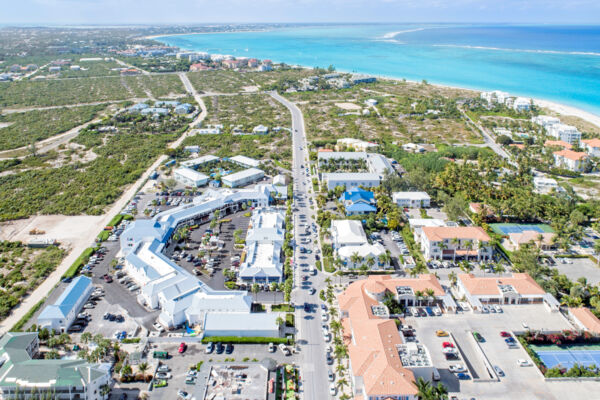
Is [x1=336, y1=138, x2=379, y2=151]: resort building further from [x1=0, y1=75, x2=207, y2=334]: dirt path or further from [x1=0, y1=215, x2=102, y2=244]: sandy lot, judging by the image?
[x1=0, y1=215, x2=102, y2=244]: sandy lot

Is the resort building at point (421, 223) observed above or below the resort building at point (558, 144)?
below

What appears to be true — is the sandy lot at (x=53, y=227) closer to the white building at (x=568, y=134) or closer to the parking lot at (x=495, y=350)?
the parking lot at (x=495, y=350)

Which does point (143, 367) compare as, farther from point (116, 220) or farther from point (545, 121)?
point (545, 121)

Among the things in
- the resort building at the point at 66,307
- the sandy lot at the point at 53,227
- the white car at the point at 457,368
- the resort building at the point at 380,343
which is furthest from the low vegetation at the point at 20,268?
the white car at the point at 457,368

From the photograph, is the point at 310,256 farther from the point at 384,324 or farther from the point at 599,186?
the point at 599,186

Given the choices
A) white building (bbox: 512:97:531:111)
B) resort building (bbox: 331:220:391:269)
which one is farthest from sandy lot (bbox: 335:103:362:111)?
resort building (bbox: 331:220:391:269)

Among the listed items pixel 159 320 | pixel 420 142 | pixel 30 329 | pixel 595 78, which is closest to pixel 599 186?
pixel 420 142
